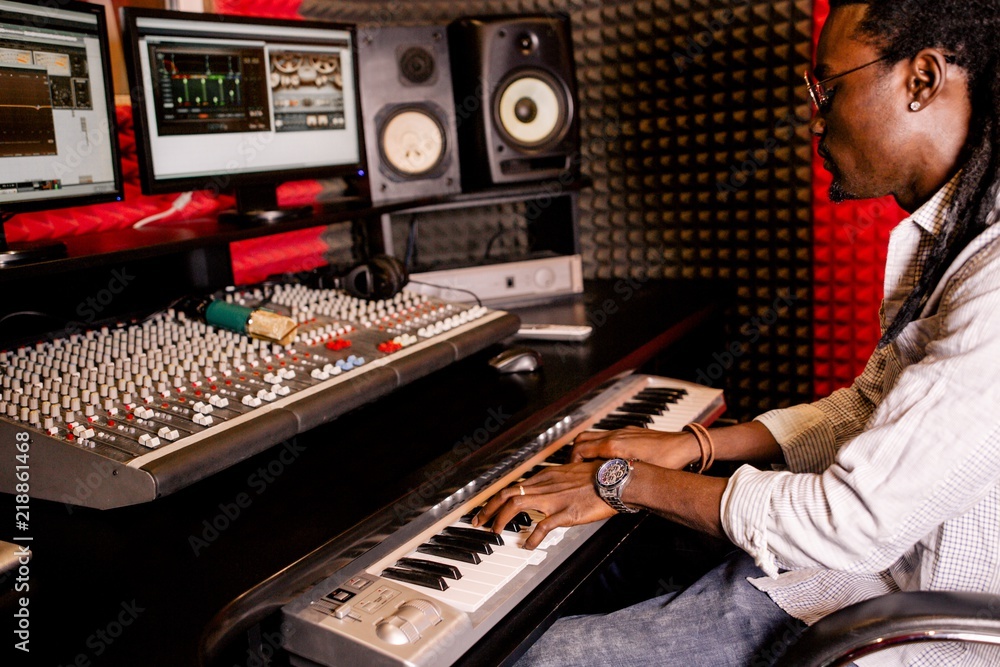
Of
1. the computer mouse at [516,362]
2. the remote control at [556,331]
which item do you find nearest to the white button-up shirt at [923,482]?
the computer mouse at [516,362]

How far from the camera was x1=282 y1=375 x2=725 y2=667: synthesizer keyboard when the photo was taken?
0.88m

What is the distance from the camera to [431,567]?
40.6 inches

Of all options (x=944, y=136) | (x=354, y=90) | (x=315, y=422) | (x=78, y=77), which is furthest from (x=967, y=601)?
(x=354, y=90)

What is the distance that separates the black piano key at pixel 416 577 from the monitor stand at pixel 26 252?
731 millimetres

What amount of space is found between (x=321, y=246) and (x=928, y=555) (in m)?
1.62

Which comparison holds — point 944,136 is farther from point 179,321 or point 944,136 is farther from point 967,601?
point 179,321

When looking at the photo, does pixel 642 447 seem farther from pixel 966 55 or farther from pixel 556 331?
pixel 966 55

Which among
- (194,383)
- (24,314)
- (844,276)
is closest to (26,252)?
(24,314)

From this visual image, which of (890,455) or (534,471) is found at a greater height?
(890,455)

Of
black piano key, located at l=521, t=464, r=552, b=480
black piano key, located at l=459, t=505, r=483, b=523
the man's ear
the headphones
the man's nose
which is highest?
A: the man's ear

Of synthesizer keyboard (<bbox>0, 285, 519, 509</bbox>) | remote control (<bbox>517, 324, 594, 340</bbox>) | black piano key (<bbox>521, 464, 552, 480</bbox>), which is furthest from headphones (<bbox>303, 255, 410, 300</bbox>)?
black piano key (<bbox>521, 464, 552, 480</bbox>)

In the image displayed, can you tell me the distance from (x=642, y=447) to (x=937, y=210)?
0.54 metres

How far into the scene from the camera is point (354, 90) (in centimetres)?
190

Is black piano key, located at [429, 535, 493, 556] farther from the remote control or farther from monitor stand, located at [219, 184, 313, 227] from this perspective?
monitor stand, located at [219, 184, 313, 227]
